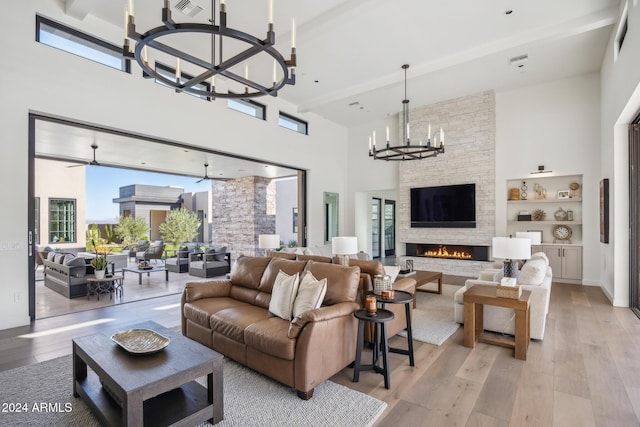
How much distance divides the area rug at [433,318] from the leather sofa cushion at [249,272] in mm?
1908

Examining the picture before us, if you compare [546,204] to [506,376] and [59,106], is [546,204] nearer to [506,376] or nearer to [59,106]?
[506,376]

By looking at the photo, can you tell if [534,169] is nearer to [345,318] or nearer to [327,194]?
[327,194]

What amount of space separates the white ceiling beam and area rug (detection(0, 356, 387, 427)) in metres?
5.76

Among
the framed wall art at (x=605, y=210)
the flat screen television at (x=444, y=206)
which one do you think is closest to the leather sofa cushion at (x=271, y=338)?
the framed wall art at (x=605, y=210)

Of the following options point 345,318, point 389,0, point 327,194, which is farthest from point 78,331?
point 327,194

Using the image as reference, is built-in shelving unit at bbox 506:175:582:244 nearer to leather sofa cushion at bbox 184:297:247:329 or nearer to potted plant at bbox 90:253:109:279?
leather sofa cushion at bbox 184:297:247:329

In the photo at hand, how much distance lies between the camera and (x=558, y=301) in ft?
17.8

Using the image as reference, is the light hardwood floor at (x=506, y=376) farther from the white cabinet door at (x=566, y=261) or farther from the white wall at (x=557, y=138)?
the white wall at (x=557, y=138)

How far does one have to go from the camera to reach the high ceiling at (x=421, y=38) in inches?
179

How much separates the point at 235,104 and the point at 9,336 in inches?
207

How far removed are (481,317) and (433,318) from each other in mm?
668

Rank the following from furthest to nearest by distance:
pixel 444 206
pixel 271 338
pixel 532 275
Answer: pixel 444 206 < pixel 532 275 < pixel 271 338

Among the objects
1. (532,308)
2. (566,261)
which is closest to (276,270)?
(532,308)

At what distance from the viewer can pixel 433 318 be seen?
14.8 feet
